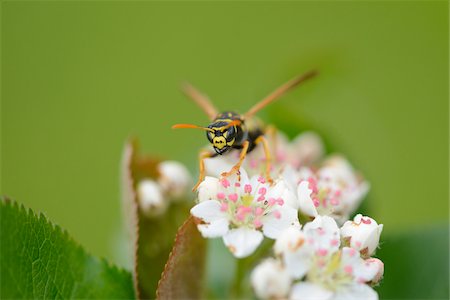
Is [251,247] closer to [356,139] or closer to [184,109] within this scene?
[356,139]

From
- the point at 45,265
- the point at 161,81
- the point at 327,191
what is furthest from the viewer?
the point at 161,81

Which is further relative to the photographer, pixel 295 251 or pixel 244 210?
pixel 244 210

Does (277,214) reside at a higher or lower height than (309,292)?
A: higher

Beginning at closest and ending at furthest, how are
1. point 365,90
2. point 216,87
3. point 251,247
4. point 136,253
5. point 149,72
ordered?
point 251,247
point 136,253
point 365,90
point 216,87
point 149,72

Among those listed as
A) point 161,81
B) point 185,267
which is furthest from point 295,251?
point 161,81

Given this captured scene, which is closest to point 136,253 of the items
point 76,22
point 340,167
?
point 340,167

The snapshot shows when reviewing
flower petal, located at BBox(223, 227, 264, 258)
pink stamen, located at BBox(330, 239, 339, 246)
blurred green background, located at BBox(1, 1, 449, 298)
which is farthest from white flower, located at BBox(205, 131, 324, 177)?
blurred green background, located at BBox(1, 1, 449, 298)

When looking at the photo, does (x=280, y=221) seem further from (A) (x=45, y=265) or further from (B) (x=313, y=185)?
(A) (x=45, y=265)

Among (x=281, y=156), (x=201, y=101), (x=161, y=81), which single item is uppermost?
(x=161, y=81)
